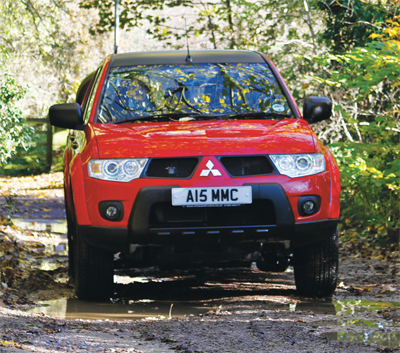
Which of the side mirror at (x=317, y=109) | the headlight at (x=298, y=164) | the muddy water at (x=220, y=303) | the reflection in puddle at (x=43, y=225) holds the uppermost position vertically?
the side mirror at (x=317, y=109)

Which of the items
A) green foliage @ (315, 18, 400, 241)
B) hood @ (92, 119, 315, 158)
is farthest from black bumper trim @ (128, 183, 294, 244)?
green foliage @ (315, 18, 400, 241)

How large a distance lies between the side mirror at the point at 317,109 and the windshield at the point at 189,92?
18 cm

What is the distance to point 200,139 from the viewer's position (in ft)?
16.0

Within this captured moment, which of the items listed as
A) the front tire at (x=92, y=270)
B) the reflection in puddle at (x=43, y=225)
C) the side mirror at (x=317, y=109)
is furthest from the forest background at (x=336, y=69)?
the front tire at (x=92, y=270)

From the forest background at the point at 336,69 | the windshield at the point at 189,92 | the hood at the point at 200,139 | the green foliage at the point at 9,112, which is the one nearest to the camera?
the hood at the point at 200,139

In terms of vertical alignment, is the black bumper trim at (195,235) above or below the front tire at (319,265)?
above

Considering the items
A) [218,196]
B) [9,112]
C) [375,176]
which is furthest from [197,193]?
[9,112]

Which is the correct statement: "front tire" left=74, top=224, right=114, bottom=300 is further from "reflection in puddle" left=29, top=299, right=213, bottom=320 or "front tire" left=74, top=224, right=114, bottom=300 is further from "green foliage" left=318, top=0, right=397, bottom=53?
"green foliage" left=318, top=0, right=397, bottom=53

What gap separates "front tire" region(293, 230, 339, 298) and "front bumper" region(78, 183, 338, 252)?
15.4 inches

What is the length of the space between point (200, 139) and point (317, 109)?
4.44 ft

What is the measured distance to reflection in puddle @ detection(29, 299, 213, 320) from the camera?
4.84 m

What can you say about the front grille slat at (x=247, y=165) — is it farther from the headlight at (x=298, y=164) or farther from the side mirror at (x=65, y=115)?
the side mirror at (x=65, y=115)

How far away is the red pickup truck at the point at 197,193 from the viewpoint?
15.4ft

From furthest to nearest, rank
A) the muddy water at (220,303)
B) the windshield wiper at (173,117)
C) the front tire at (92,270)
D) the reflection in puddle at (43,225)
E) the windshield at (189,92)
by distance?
the reflection in puddle at (43,225) → the windshield at (189,92) → the windshield wiper at (173,117) → the front tire at (92,270) → the muddy water at (220,303)
